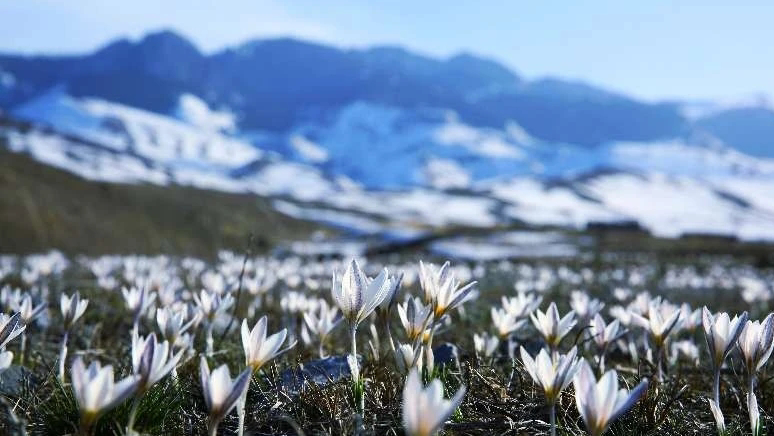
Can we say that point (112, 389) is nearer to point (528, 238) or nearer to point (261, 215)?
point (528, 238)

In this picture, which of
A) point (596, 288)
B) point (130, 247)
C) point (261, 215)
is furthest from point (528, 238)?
point (261, 215)

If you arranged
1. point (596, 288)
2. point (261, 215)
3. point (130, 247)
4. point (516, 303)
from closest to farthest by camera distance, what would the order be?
1. point (516, 303)
2. point (596, 288)
3. point (130, 247)
4. point (261, 215)

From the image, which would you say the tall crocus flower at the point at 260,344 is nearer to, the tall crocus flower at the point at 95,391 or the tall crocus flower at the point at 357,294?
the tall crocus flower at the point at 357,294

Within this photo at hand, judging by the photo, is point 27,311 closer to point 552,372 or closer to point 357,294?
point 357,294

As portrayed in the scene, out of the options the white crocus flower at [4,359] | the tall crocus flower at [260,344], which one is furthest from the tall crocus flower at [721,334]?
the white crocus flower at [4,359]

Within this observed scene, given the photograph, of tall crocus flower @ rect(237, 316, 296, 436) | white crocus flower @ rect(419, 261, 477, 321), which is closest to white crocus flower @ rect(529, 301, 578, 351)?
white crocus flower @ rect(419, 261, 477, 321)
